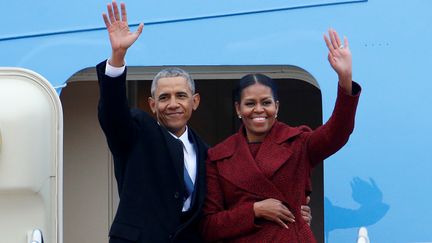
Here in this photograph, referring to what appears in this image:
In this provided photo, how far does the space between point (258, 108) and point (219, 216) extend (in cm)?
33

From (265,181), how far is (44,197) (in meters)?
0.65

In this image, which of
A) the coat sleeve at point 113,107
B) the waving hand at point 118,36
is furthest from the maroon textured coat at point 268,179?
the waving hand at point 118,36

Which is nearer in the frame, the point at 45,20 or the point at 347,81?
the point at 347,81

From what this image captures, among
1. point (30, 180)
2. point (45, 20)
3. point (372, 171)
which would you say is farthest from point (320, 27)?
point (30, 180)

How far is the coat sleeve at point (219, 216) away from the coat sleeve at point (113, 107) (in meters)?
0.29

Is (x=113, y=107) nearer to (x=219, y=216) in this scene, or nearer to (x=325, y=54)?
(x=219, y=216)

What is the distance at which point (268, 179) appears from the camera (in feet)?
7.31

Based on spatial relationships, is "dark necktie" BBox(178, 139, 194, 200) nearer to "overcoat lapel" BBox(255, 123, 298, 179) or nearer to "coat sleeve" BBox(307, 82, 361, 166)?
"overcoat lapel" BBox(255, 123, 298, 179)

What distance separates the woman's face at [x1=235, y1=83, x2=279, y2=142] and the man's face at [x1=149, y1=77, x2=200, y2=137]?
17cm

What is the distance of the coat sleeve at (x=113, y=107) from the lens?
2.17 meters

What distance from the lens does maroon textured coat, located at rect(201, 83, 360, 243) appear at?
7.23 ft

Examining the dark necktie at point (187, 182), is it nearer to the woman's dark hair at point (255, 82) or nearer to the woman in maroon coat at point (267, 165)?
the woman in maroon coat at point (267, 165)

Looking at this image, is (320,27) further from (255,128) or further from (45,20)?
(45,20)

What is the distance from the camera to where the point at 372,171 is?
2.73m
